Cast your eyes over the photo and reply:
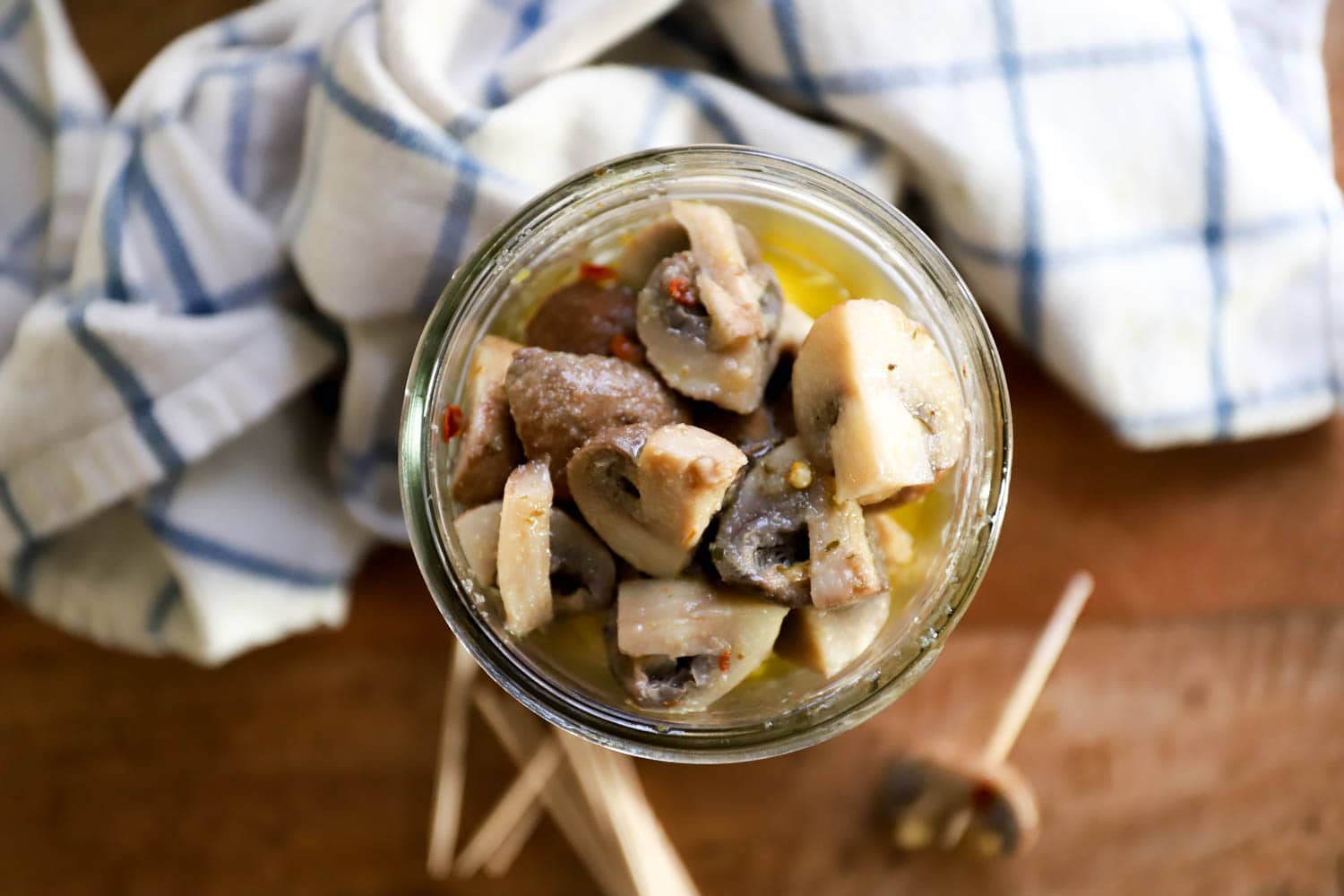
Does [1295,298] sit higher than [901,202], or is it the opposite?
[901,202]

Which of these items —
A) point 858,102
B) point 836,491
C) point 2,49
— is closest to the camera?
point 836,491

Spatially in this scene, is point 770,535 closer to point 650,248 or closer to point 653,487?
point 653,487

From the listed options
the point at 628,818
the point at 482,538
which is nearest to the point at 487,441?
the point at 482,538

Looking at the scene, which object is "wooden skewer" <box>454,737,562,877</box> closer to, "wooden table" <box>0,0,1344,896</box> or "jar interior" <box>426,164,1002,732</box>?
"wooden table" <box>0,0,1344,896</box>

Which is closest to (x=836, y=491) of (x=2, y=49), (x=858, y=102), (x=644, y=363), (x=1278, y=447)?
(x=644, y=363)

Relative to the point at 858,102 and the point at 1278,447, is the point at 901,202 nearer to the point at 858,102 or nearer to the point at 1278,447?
the point at 858,102

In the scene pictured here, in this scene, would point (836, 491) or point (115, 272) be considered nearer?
point (836, 491)

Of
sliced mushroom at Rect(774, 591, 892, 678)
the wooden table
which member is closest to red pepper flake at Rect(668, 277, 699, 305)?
sliced mushroom at Rect(774, 591, 892, 678)

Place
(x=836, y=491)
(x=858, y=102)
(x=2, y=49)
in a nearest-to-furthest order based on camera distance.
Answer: (x=836, y=491)
(x=858, y=102)
(x=2, y=49)
